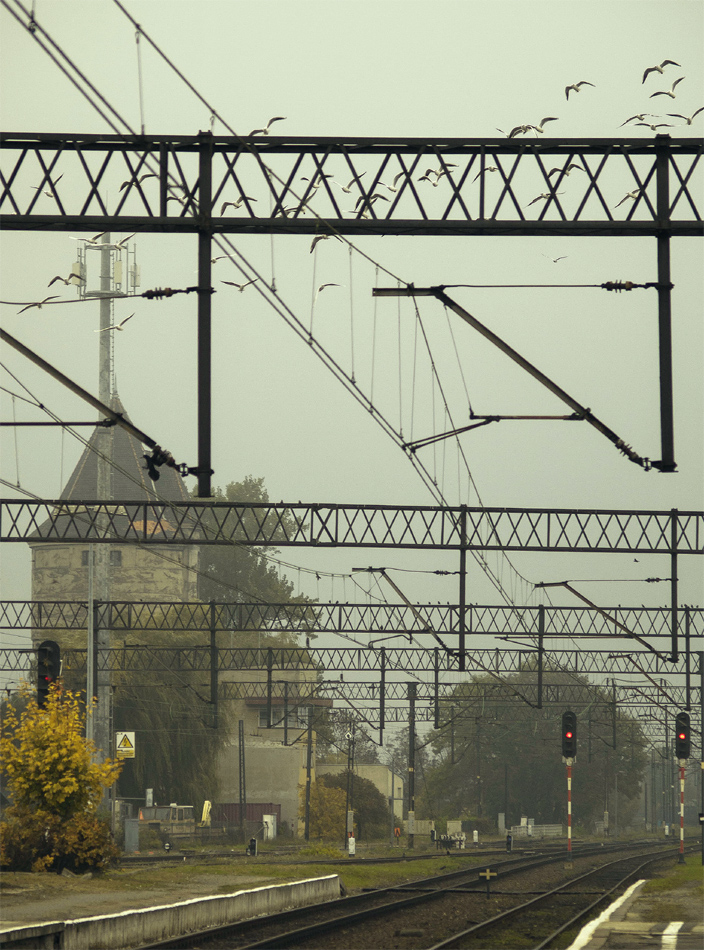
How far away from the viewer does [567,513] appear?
3061cm

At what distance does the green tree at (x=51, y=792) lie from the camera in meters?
26.4

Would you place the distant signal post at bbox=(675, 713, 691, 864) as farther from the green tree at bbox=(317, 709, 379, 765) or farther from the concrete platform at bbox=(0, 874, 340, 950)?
the green tree at bbox=(317, 709, 379, 765)

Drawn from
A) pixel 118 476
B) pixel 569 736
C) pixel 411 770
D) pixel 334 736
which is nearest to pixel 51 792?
pixel 569 736

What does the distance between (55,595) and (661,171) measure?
67526 millimetres

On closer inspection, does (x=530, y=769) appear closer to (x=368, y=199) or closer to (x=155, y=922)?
(x=155, y=922)

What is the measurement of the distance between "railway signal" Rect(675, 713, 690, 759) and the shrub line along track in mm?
6104

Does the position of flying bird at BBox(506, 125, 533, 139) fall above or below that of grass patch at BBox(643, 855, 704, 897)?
above

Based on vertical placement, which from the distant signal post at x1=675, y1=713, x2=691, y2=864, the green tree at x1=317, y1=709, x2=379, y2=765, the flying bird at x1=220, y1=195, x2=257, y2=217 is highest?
the flying bird at x1=220, y1=195, x2=257, y2=217

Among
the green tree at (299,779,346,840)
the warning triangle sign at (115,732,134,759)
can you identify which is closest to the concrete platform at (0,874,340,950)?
the warning triangle sign at (115,732,134,759)

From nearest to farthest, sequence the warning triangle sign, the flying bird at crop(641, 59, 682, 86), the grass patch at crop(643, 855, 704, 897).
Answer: the flying bird at crop(641, 59, 682, 86) < the grass patch at crop(643, 855, 704, 897) < the warning triangle sign

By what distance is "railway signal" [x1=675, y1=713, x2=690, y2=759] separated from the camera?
A: 3712 centimetres

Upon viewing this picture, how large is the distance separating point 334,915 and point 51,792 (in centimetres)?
778

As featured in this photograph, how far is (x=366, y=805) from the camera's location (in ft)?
237

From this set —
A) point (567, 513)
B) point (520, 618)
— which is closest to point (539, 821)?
point (520, 618)
